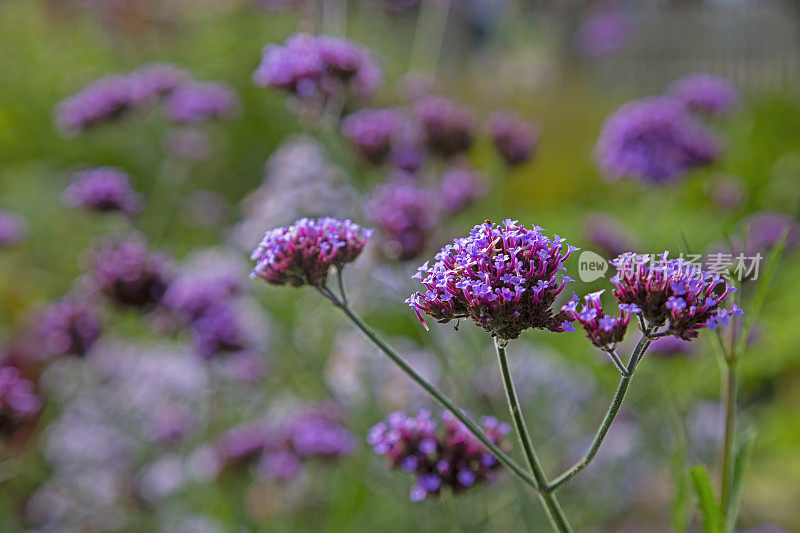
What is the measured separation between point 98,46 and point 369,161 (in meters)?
6.34

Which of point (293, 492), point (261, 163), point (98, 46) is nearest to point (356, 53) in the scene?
point (293, 492)

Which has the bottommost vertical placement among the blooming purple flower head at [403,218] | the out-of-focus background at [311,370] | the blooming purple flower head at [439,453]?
the out-of-focus background at [311,370]

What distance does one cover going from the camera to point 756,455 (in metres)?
3.51

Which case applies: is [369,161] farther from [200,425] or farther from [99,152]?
[99,152]

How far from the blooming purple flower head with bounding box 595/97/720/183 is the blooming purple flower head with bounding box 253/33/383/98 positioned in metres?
0.80

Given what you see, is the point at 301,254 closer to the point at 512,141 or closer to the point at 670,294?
the point at 670,294

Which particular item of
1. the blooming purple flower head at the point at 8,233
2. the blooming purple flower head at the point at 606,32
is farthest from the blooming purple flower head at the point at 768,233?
the blooming purple flower head at the point at 606,32

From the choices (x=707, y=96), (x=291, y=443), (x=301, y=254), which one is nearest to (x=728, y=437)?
(x=301, y=254)

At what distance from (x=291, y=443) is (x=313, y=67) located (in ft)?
2.87

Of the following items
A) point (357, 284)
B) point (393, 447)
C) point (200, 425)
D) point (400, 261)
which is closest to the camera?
point (393, 447)

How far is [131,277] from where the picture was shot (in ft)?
5.82

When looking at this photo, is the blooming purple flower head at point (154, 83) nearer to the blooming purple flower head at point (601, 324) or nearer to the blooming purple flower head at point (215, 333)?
the blooming purple flower head at point (215, 333)

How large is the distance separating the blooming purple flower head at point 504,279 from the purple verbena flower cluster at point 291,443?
100 centimetres

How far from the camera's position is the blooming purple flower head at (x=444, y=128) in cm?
200
